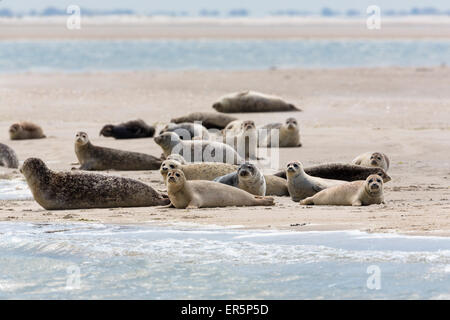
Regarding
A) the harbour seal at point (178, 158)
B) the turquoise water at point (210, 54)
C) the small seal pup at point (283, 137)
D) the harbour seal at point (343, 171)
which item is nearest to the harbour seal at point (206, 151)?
the harbour seal at point (178, 158)

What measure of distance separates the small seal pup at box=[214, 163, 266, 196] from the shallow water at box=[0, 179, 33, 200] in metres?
1.86

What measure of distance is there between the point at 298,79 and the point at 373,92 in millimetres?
3773

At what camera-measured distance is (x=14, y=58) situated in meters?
35.7

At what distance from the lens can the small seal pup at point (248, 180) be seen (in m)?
8.32

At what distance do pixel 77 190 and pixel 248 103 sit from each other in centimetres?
981

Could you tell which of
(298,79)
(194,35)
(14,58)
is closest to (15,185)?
(298,79)

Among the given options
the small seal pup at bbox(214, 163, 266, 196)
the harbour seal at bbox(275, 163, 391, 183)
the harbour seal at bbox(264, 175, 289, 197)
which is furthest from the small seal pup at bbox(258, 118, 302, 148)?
the small seal pup at bbox(214, 163, 266, 196)

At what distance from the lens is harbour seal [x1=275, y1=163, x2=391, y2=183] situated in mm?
8984

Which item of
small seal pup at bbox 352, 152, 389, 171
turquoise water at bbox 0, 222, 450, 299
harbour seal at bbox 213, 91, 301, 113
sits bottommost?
turquoise water at bbox 0, 222, 450, 299

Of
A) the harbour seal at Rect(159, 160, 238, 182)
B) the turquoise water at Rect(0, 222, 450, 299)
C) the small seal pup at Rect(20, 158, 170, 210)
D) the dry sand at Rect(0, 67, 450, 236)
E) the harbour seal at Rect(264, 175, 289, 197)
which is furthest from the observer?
the harbour seal at Rect(159, 160, 238, 182)

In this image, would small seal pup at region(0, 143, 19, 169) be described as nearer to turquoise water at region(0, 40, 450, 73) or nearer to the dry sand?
the dry sand

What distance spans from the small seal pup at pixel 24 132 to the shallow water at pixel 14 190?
3510 millimetres

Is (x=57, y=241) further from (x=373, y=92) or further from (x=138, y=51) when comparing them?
(x=138, y=51)

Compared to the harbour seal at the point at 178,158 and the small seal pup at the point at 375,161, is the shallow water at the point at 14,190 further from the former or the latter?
the small seal pup at the point at 375,161
